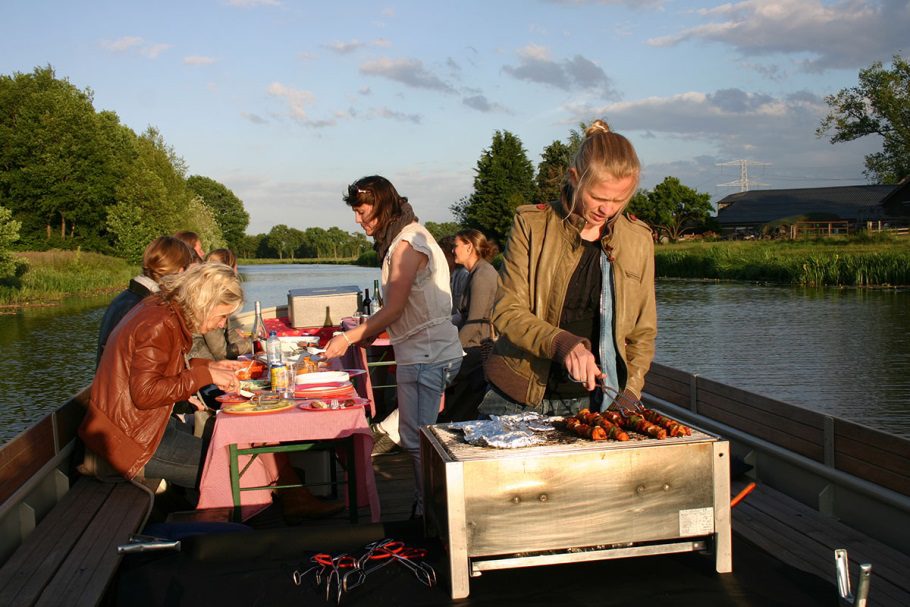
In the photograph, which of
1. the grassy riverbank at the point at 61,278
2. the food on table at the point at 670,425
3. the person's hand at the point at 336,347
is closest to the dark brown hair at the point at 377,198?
the person's hand at the point at 336,347

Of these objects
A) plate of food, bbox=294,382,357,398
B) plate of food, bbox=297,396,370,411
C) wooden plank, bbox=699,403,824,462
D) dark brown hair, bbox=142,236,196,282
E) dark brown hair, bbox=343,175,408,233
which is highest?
dark brown hair, bbox=343,175,408,233

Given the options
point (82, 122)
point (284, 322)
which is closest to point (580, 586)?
point (284, 322)

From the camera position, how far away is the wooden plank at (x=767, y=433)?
12.5ft

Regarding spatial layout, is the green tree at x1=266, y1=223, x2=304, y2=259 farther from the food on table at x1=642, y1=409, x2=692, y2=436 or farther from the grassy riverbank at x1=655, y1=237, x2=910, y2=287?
the food on table at x1=642, y1=409, x2=692, y2=436

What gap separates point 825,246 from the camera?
37.8 meters

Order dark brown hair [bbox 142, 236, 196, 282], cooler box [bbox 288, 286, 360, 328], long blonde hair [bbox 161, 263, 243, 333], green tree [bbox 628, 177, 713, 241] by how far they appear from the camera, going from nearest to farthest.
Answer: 1. long blonde hair [bbox 161, 263, 243, 333]
2. dark brown hair [bbox 142, 236, 196, 282]
3. cooler box [bbox 288, 286, 360, 328]
4. green tree [bbox 628, 177, 713, 241]

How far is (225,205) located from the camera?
10812 cm

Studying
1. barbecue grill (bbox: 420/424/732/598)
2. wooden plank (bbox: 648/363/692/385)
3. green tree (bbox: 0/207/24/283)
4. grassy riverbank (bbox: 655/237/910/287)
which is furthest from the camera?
grassy riverbank (bbox: 655/237/910/287)

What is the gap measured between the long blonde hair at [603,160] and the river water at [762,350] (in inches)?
242

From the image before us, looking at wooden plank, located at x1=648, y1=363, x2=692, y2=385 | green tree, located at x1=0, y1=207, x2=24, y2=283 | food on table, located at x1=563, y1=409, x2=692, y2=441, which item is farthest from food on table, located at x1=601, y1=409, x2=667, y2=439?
green tree, located at x1=0, y1=207, x2=24, y2=283

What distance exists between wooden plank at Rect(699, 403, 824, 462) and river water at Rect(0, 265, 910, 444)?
351 centimetres

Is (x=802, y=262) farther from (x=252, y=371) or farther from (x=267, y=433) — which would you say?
(x=267, y=433)

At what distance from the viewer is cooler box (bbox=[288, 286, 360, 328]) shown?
7676 mm

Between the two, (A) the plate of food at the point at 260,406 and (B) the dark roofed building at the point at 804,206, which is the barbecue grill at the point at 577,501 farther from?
(B) the dark roofed building at the point at 804,206
